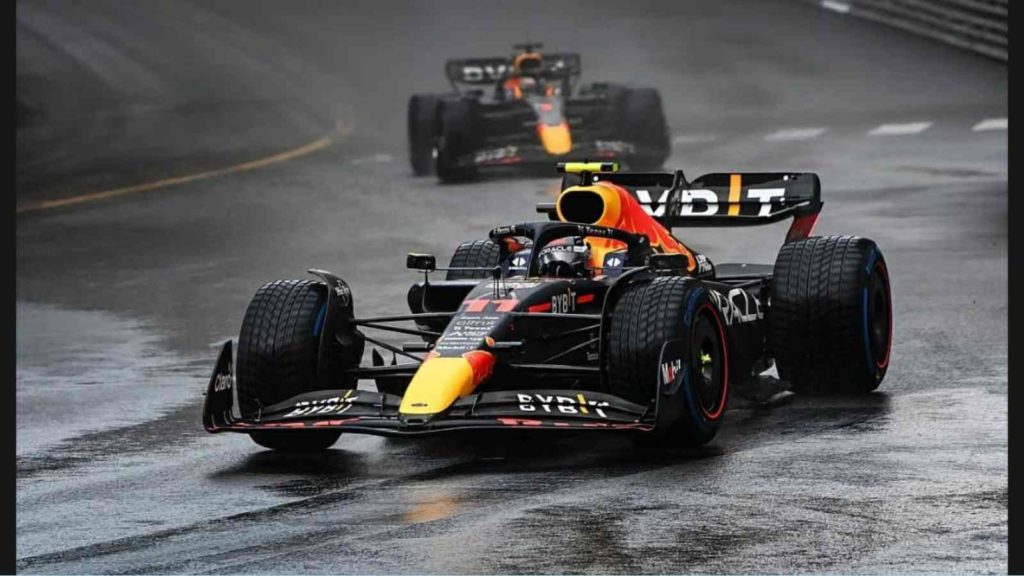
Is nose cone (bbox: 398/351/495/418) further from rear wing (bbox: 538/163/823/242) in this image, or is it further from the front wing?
rear wing (bbox: 538/163/823/242)

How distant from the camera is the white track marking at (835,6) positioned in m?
45.4

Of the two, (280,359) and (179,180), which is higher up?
(179,180)

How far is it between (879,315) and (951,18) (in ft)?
94.4

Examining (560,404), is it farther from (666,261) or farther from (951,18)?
(951,18)

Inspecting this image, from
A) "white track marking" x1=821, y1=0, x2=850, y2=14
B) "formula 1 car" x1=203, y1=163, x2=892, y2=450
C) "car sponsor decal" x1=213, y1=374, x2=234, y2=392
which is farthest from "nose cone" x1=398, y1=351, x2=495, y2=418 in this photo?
"white track marking" x1=821, y1=0, x2=850, y2=14

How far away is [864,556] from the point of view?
356 inches

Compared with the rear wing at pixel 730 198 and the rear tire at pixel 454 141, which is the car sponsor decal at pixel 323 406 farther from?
the rear tire at pixel 454 141

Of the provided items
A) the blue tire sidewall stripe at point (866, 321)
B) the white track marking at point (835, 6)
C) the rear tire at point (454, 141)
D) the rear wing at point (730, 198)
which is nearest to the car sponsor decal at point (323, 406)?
the blue tire sidewall stripe at point (866, 321)

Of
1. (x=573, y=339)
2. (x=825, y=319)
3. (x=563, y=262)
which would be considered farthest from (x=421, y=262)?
(x=825, y=319)

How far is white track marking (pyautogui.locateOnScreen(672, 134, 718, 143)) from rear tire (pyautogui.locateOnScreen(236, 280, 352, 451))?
21324 mm

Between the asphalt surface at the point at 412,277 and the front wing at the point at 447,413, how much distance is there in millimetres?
268

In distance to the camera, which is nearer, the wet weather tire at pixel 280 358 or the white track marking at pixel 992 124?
the wet weather tire at pixel 280 358

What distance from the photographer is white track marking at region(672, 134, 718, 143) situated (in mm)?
33469

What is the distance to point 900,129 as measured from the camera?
33.6 m
